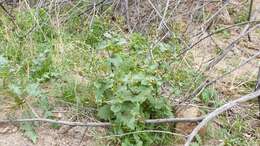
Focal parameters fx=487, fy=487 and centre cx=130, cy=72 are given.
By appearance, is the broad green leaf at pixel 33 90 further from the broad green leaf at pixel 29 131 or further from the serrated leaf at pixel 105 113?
the serrated leaf at pixel 105 113

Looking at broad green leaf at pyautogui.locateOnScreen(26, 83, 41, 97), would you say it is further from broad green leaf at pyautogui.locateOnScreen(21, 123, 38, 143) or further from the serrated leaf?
the serrated leaf

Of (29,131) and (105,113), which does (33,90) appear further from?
(105,113)

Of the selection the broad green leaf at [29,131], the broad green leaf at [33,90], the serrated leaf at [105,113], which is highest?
the broad green leaf at [33,90]

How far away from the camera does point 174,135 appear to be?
2.37m

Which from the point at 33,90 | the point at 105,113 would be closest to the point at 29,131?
the point at 33,90

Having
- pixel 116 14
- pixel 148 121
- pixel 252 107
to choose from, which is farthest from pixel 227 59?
pixel 148 121

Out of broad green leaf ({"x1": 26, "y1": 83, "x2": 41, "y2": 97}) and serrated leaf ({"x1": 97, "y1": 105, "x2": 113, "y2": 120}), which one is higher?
broad green leaf ({"x1": 26, "y1": 83, "x2": 41, "y2": 97})

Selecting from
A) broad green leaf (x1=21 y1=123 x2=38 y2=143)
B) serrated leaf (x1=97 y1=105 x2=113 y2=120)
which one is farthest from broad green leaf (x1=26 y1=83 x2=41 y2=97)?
serrated leaf (x1=97 y1=105 x2=113 y2=120)

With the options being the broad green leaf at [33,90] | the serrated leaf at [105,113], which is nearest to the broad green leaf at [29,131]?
the broad green leaf at [33,90]

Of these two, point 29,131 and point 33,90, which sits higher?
point 33,90

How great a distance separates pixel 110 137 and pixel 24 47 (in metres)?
0.98

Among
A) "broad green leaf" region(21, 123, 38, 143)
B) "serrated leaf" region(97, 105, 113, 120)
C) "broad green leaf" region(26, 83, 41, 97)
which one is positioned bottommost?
"broad green leaf" region(21, 123, 38, 143)

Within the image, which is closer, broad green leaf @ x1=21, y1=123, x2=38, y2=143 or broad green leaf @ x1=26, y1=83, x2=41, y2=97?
broad green leaf @ x1=21, y1=123, x2=38, y2=143

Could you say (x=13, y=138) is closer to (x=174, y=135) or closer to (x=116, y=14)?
(x=174, y=135)
